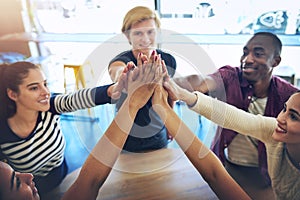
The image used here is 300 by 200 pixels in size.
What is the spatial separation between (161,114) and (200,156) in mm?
170

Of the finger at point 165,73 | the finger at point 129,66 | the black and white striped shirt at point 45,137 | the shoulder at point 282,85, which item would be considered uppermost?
the finger at point 129,66

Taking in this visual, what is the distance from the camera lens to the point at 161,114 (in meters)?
0.82

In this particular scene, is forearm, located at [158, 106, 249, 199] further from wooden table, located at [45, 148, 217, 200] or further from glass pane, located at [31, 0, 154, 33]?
glass pane, located at [31, 0, 154, 33]

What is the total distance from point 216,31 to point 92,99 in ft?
1.35

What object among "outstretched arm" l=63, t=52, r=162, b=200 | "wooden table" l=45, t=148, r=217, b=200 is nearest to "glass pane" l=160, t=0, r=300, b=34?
"outstretched arm" l=63, t=52, r=162, b=200

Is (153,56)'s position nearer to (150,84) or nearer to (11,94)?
(150,84)

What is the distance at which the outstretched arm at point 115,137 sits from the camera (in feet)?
2.62

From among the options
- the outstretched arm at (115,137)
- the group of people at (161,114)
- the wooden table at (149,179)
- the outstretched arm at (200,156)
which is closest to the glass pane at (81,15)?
the group of people at (161,114)

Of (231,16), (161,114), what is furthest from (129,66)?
(231,16)

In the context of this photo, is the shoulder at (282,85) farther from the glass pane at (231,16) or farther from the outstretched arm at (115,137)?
the outstretched arm at (115,137)

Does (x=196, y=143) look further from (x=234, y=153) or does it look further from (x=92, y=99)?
(x=92, y=99)

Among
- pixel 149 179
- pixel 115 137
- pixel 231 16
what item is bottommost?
pixel 149 179

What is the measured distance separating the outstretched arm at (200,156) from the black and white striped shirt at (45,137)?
7.4 inches

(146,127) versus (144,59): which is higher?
(144,59)
